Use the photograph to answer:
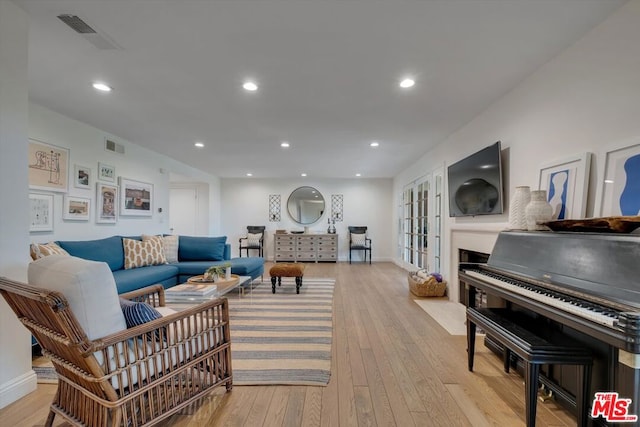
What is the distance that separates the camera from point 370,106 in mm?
3014

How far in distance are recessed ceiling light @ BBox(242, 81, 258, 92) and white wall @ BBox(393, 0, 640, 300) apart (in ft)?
7.77

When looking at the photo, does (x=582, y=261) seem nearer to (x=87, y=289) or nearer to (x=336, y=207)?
(x=87, y=289)

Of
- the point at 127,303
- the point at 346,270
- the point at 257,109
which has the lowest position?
the point at 346,270

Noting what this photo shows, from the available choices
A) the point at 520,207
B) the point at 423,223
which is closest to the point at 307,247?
the point at 423,223

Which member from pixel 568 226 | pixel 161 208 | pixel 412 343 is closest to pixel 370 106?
pixel 568 226

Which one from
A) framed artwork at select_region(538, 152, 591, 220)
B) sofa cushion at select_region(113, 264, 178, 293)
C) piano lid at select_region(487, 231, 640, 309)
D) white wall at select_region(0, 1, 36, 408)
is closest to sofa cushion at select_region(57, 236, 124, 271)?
sofa cushion at select_region(113, 264, 178, 293)

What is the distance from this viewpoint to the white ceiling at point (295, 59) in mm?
1682

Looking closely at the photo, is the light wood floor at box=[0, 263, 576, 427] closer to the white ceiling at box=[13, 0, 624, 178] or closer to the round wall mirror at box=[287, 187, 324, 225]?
the white ceiling at box=[13, 0, 624, 178]

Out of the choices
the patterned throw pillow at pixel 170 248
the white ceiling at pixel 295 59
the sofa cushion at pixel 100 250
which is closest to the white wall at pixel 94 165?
the white ceiling at pixel 295 59

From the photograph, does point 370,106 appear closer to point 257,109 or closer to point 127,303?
point 257,109

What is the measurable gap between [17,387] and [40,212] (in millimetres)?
2102

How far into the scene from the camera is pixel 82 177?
369 centimetres

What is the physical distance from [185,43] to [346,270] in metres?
5.31

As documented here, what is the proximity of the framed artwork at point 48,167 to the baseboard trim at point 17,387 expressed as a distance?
7.03ft
